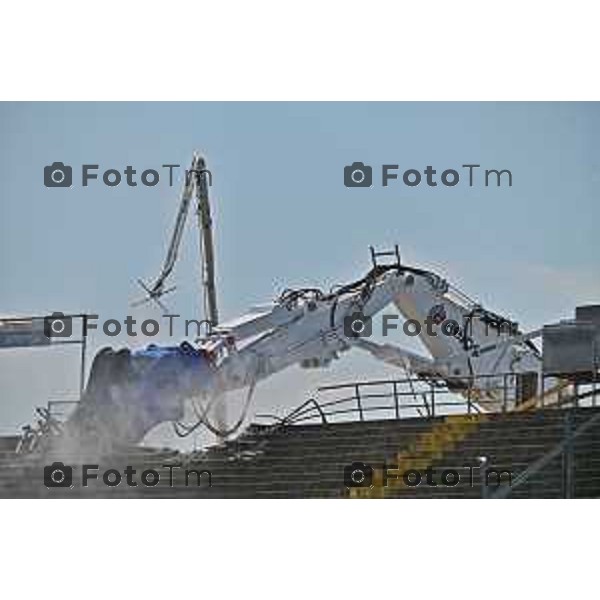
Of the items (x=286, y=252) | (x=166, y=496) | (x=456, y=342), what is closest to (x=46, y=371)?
(x=166, y=496)

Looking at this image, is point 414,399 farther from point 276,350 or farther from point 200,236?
point 200,236

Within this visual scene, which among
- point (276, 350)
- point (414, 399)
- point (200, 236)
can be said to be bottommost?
point (414, 399)

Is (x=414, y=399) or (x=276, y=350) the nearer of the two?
(x=414, y=399)

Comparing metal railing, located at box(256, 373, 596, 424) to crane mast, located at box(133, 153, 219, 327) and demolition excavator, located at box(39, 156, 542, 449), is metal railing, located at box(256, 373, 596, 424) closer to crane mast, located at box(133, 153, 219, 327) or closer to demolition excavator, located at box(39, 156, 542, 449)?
demolition excavator, located at box(39, 156, 542, 449)

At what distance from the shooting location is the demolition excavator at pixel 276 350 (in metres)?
8.70

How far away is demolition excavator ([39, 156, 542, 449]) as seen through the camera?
870cm

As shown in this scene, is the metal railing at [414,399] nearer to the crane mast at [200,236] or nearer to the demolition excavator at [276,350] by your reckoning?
the demolition excavator at [276,350]

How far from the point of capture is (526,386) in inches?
353

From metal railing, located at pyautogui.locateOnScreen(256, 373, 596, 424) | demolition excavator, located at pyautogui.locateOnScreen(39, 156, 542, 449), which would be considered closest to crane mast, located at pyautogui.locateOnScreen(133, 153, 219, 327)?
demolition excavator, located at pyautogui.locateOnScreen(39, 156, 542, 449)

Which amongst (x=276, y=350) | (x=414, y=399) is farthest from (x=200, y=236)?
(x=414, y=399)

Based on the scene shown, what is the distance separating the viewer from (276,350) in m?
8.91

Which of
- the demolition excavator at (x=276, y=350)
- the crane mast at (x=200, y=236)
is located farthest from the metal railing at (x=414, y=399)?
the crane mast at (x=200, y=236)
